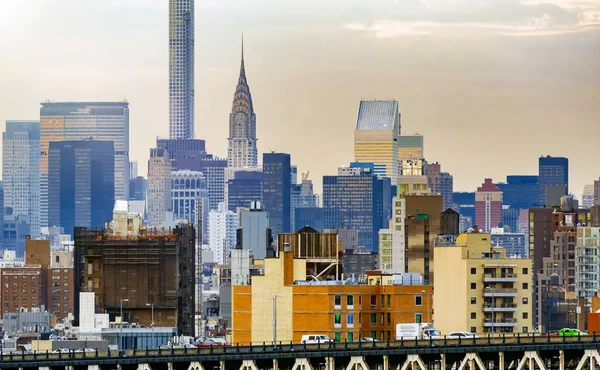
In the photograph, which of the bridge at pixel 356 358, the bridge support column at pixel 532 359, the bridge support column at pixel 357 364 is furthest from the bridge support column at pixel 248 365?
the bridge support column at pixel 532 359

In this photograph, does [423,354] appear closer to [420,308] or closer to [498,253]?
[420,308]

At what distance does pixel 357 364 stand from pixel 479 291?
43.6 m

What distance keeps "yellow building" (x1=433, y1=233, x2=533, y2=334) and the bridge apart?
34.7 meters

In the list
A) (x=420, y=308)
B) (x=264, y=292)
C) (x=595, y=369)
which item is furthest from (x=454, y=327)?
(x=595, y=369)

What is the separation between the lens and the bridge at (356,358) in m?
102

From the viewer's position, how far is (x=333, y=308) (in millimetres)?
138000

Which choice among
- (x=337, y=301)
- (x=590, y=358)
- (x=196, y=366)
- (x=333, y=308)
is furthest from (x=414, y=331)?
(x=196, y=366)

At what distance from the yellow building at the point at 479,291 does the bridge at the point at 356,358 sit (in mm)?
34690

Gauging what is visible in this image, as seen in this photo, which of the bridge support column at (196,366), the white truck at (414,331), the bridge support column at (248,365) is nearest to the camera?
the bridge support column at (196,366)

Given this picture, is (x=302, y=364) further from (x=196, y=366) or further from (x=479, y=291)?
(x=479, y=291)

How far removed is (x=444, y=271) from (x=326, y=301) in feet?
35.9

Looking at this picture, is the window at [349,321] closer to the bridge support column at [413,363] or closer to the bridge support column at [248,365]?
the bridge support column at [413,363]

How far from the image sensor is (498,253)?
154 m

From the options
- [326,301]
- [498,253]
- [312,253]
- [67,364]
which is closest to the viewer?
[67,364]
